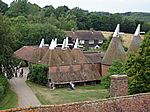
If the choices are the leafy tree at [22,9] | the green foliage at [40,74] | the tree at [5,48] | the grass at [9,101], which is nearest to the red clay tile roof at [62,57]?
the green foliage at [40,74]

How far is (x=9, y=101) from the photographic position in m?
37.2

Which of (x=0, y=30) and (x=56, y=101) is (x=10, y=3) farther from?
(x=56, y=101)

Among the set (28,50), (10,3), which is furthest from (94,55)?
(10,3)

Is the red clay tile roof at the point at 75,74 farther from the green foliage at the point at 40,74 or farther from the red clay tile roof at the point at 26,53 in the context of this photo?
the red clay tile roof at the point at 26,53

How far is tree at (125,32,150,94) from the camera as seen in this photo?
3109cm

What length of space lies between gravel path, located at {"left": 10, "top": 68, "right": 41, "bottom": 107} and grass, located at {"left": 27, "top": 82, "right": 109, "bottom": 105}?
0.62 m

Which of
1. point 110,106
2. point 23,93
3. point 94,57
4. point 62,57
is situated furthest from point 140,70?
point 94,57

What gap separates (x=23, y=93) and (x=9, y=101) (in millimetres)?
4169

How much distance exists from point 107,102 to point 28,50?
45516 mm

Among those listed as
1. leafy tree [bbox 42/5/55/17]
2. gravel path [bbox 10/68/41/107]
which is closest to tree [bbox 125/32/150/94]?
gravel path [bbox 10/68/41/107]

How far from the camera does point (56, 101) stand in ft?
122

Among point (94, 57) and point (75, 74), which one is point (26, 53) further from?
point (75, 74)

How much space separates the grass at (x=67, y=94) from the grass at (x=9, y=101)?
2.60 meters

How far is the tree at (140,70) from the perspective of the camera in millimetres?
31094
